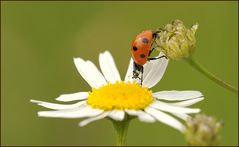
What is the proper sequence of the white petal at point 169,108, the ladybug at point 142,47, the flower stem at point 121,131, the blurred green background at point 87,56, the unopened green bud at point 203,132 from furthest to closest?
the blurred green background at point 87,56, the ladybug at point 142,47, the flower stem at point 121,131, the white petal at point 169,108, the unopened green bud at point 203,132

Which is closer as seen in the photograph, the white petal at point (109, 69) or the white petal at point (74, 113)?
the white petal at point (74, 113)

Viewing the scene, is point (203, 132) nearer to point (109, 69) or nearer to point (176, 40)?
point (176, 40)

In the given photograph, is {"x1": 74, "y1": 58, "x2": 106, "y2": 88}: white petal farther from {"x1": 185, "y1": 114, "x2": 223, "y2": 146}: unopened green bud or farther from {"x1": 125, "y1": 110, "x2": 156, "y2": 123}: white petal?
{"x1": 185, "y1": 114, "x2": 223, "y2": 146}: unopened green bud

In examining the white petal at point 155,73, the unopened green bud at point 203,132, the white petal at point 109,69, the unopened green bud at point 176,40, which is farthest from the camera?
the white petal at point 109,69

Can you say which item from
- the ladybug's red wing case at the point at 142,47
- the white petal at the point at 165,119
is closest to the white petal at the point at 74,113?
the white petal at the point at 165,119

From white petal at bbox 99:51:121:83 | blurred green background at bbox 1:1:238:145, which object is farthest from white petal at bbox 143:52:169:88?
blurred green background at bbox 1:1:238:145

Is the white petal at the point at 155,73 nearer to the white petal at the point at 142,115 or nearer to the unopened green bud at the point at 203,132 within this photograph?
the white petal at the point at 142,115
